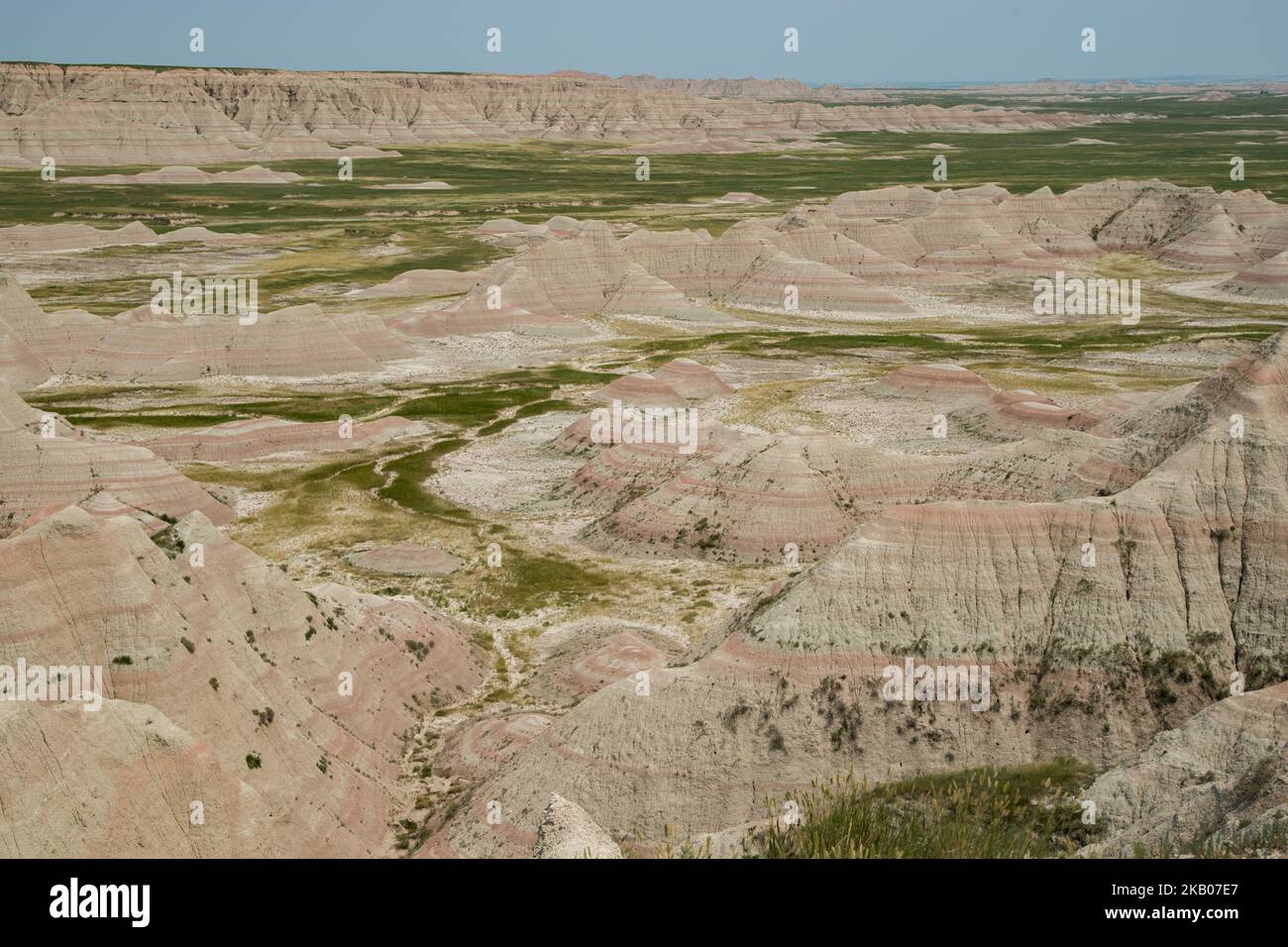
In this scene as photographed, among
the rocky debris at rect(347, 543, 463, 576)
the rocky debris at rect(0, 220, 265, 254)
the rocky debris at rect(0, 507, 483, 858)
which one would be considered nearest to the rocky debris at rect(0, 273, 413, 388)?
the rocky debris at rect(347, 543, 463, 576)

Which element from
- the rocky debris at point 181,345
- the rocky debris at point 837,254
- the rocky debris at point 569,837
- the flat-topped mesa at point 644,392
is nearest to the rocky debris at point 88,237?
the rocky debris at point 837,254

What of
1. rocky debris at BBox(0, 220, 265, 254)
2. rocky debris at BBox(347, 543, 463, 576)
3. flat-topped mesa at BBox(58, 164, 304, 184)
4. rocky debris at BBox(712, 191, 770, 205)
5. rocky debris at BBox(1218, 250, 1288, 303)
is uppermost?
flat-topped mesa at BBox(58, 164, 304, 184)

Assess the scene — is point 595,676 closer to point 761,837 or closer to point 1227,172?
point 761,837

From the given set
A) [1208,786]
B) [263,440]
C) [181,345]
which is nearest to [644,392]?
[263,440]

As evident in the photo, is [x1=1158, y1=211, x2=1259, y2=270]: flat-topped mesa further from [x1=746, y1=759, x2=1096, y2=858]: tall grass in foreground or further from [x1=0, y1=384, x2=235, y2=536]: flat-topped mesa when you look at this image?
[x1=746, y1=759, x2=1096, y2=858]: tall grass in foreground

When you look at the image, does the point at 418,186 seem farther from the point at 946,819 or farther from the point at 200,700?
the point at 946,819

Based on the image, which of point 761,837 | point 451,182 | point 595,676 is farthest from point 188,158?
point 761,837

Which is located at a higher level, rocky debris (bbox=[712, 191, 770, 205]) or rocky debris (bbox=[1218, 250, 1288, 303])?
rocky debris (bbox=[712, 191, 770, 205])

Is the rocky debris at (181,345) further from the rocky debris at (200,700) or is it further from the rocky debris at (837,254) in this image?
the rocky debris at (200,700)
